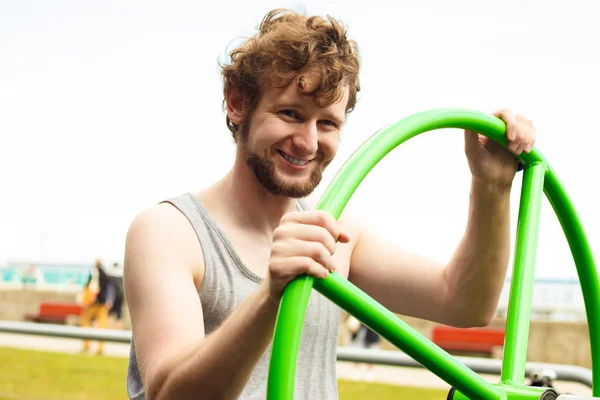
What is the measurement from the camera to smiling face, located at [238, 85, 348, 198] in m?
1.48

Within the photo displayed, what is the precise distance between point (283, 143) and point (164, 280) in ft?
1.14

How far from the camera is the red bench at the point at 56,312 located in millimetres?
15633

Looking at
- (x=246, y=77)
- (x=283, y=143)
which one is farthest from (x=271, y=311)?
(x=246, y=77)

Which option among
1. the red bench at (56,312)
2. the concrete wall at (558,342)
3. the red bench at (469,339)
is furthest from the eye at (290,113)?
the red bench at (56,312)

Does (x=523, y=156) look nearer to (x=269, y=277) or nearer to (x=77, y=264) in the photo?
(x=269, y=277)

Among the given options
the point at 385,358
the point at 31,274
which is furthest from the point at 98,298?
the point at 31,274

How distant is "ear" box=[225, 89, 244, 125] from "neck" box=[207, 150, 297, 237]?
8 centimetres

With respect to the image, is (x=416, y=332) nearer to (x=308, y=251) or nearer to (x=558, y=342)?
(x=308, y=251)

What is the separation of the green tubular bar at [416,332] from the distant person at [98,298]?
10345 mm

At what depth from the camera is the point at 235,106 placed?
5.77ft

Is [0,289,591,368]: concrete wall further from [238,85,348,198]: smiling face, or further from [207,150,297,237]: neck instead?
[238,85,348,198]: smiling face

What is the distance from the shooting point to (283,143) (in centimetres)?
150

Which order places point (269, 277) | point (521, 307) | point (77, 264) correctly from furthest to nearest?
point (77, 264) → point (521, 307) → point (269, 277)

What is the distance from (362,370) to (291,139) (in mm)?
8908
